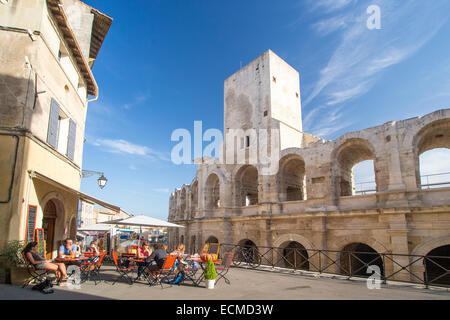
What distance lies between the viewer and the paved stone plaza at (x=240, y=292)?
231 inches

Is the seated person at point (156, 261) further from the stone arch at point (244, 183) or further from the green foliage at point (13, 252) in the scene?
the stone arch at point (244, 183)

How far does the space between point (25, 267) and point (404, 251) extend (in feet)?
43.5

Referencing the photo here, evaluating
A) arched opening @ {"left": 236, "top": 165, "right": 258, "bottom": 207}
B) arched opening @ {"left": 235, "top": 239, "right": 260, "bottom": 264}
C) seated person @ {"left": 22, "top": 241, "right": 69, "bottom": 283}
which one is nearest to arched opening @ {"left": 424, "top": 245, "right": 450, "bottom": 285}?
arched opening @ {"left": 235, "top": 239, "right": 260, "bottom": 264}

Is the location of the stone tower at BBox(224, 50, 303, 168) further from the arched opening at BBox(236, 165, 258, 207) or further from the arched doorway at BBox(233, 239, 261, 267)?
the arched doorway at BBox(233, 239, 261, 267)

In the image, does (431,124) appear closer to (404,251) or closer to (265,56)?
(404,251)

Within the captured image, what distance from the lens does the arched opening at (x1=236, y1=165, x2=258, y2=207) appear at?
20.4m

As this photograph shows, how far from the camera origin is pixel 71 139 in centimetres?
1073

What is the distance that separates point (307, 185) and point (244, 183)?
251 inches

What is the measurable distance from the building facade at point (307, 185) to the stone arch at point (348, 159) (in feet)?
0.19

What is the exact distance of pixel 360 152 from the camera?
637 inches

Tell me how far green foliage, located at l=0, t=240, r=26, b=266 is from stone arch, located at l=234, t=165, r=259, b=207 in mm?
14841

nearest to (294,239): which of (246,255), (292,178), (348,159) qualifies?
(246,255)

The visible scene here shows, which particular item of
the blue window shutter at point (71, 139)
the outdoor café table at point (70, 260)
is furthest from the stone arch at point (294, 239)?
the blue window shutter at point (71, 139)
